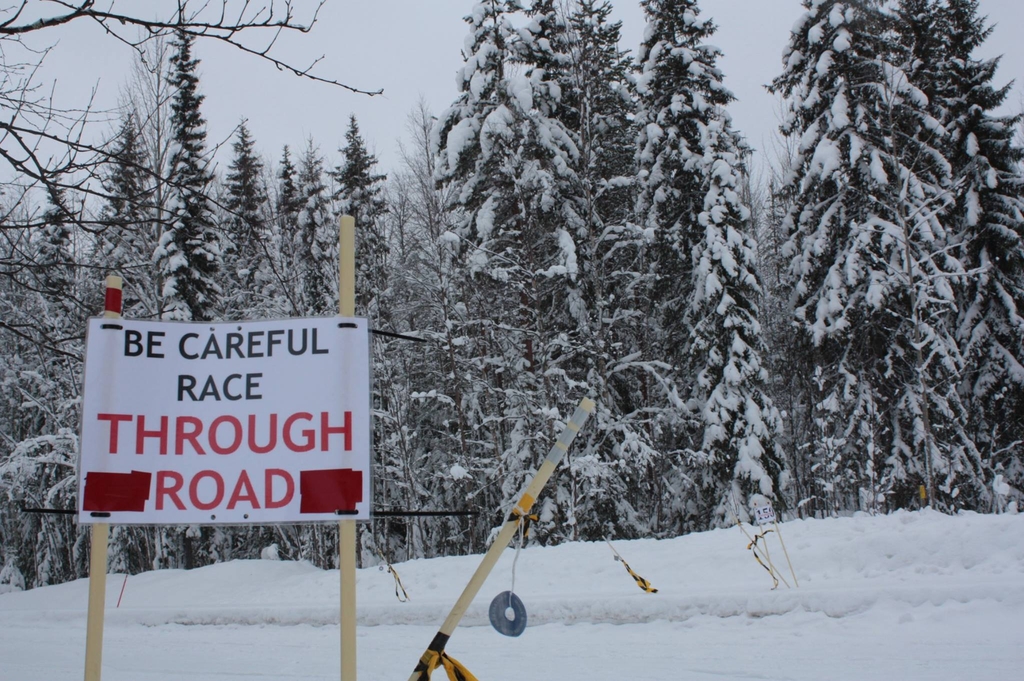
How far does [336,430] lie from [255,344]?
1.76 ft

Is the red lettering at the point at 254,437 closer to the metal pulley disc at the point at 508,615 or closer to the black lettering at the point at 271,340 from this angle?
the black lettering at the point at 271,340

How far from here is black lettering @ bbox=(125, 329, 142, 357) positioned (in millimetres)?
3113

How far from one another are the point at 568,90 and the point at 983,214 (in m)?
12.6

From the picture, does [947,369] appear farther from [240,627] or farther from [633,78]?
[240,627]

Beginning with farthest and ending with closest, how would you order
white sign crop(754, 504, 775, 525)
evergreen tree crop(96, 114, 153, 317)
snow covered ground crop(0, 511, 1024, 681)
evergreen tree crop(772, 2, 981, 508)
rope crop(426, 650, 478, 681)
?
evergreen tree crop(772, 2, 981, 508)
white sign crop(754, 504, 775, 525)
snow covered ground crop(0, 511, 1024, 681)
evergreen tree crop(96, 114, 153, 317)
rope crop(426, 650, 478, 681)

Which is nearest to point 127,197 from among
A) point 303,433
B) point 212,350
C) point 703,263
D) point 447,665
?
point 212,350

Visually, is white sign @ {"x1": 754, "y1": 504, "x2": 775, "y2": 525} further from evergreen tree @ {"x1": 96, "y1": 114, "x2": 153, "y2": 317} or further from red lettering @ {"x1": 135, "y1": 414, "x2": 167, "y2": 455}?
red lettering @ {"x1": 135, "y1": 414, "x2": 167, "y2": 455}

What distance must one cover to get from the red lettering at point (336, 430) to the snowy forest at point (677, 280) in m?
12.9

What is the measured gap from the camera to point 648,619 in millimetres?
9500

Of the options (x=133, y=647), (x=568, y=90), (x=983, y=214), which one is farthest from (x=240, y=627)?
(x=983, y=214)

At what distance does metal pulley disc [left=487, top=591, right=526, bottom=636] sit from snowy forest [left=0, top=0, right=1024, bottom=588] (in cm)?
1285

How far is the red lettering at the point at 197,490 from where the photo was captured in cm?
306

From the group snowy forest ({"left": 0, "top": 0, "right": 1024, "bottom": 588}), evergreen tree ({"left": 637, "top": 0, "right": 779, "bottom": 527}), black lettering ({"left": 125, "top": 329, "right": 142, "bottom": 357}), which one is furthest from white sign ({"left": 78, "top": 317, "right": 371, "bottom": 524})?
evergreen tree ({"left": 637, "top": 0, "right": 779, "bottom": 527})

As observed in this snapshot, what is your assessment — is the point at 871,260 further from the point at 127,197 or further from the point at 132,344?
the point at 132,344
